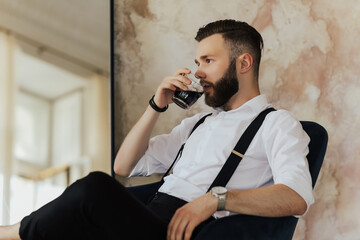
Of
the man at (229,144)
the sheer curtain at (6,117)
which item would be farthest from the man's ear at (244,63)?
the sheer curtain at (6,117)

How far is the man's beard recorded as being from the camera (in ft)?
5.76

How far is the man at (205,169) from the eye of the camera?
Result: 1188 millimetres

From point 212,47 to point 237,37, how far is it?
10 centimetres

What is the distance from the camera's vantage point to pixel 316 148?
1562 millimetres

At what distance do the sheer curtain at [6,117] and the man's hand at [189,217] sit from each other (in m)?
1.27

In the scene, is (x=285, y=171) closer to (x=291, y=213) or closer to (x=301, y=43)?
(x=291, y=213)

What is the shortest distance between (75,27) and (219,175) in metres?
1.35

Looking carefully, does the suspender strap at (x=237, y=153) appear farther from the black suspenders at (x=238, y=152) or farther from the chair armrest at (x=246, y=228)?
the chair armrest at (x=246, y=228)

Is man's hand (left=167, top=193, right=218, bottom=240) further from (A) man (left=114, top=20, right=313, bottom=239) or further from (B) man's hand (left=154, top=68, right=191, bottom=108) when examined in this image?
(B) man's hand (left=154, top=68, right=191, bottom=108)

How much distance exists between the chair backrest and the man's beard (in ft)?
1.00

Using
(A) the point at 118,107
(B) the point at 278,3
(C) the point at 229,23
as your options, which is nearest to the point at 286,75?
(B) the point at 278,3

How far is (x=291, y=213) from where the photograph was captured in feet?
4.29

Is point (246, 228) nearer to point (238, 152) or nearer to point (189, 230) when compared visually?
point (189, 230)

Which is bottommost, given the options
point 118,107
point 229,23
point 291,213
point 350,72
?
point 118,107
